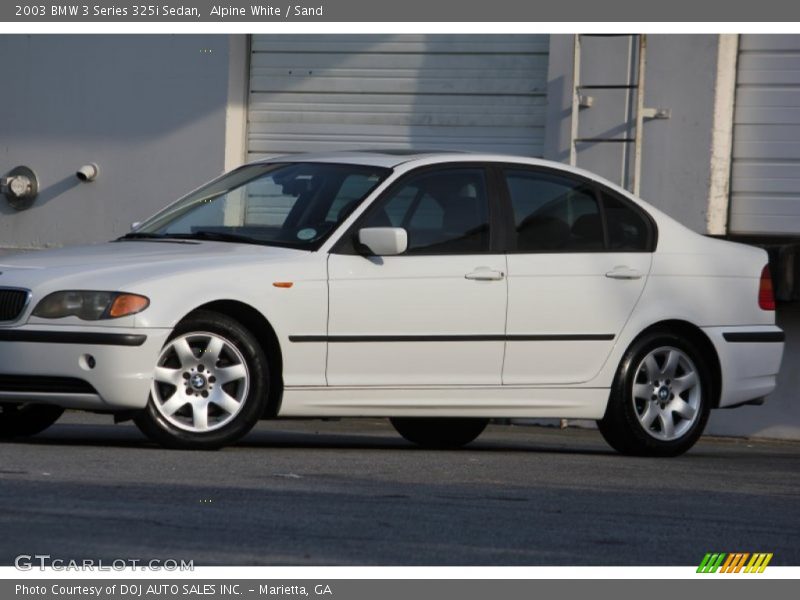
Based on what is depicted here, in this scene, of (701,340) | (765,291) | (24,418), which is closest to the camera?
(24,418)

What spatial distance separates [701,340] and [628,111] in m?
4.66

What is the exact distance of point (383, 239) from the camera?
31.6 ft

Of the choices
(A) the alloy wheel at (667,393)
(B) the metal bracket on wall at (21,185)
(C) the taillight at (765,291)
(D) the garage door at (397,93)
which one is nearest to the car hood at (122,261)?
(A) the alloy wheel at (667,393)

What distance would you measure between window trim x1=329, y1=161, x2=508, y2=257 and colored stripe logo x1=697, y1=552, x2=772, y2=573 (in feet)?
11.9

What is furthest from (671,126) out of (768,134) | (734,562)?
(734,562)

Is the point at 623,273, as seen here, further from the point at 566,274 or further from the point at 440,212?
the point at 440,212

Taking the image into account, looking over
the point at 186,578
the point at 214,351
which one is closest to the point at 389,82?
the point at 214,351

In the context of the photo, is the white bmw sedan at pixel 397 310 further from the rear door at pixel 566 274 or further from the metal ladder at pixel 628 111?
the metal ladder at pixel 628 111

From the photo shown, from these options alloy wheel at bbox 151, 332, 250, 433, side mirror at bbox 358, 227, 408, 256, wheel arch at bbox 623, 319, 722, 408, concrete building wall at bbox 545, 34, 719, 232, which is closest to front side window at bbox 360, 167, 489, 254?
side mirror at bbox 358, 227, 408, 256

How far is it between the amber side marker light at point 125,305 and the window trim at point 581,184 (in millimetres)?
2185

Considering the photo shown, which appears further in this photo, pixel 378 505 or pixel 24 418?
pixel 24 418

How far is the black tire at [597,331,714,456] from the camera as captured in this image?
34.6ft

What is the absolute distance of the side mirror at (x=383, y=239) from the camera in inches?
379

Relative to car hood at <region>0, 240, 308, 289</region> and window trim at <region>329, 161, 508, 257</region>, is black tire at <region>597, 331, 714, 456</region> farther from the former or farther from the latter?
car hood at <region>0, 240, 308, 289</region>
